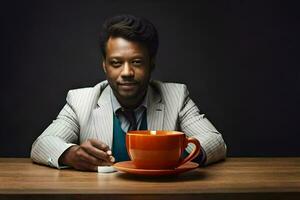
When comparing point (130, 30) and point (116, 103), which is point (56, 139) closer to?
point (116, 103)

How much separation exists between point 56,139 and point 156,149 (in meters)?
0.51

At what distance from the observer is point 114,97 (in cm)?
178

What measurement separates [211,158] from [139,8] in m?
1.05

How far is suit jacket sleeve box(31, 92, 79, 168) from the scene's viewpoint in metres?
1.34

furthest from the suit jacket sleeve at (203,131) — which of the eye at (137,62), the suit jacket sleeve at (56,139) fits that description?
the suit jacket sleeve at (56,139)

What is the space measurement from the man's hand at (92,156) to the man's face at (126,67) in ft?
1.53

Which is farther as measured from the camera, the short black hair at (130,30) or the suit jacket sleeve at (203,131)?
the short black hair at (130,30)

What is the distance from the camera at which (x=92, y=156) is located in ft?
4.00

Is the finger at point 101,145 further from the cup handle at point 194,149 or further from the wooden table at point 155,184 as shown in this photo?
the cup handle at point 194,149

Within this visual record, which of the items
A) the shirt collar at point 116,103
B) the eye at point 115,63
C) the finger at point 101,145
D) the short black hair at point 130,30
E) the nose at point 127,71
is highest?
the short black hair at point 130,30

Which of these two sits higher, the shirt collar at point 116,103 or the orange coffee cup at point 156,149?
the shirt collar at point 116,103

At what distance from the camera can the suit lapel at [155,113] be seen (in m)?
1.73

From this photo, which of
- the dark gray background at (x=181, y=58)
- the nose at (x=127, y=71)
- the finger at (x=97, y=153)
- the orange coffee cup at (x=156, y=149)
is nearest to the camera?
the orange coffee cup at (x=156, y=149)

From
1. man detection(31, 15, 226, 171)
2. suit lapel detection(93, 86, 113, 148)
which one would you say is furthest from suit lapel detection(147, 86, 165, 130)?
suit lapel detection(93, 86, 113, 148)
